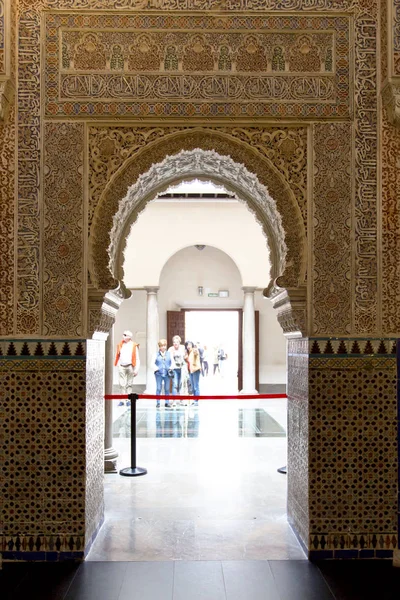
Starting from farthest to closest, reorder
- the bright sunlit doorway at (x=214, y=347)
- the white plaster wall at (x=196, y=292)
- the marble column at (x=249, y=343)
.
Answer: the bright sunlit doorway at (x=214, y=347) < the white plaster wall at (x=196, y=292) < the marble column at (x=249, y=343)

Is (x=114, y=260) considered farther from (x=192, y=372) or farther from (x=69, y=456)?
(x=192, y=372)

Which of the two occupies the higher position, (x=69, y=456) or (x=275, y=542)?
(x=69, y=456)

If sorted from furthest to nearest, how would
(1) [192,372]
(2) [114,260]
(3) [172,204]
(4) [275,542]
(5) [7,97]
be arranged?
(3) [172,204]
(1) [192,372]
(2) [114,260]
(4) [275,542]
(5) [7,97]

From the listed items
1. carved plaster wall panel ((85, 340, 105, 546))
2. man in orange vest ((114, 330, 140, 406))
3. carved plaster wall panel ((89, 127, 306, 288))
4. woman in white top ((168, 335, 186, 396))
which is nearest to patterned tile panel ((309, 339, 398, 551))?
carved plaster wall panel ((89, 127, 306, 288))

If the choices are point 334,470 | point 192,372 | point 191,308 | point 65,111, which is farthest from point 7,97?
point 191,308

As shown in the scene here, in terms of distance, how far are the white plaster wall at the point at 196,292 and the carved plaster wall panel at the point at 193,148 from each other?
419 inches

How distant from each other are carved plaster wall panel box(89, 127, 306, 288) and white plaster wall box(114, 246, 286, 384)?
10655 mm

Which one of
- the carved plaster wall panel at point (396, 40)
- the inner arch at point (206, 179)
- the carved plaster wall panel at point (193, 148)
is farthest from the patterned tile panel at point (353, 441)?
the carved plaster wall panel at point (396, 40)

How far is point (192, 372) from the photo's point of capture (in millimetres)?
11523

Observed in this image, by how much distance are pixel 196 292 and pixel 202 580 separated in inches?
446

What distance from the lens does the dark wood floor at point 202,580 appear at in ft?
10.0

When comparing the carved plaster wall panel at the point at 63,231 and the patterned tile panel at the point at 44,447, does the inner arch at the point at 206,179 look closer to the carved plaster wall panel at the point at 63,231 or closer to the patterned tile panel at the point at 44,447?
the carved plaster wall panel at the point at 63,231

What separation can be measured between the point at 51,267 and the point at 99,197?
537 mm

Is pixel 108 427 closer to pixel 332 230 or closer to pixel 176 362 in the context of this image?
pixel 332 230
